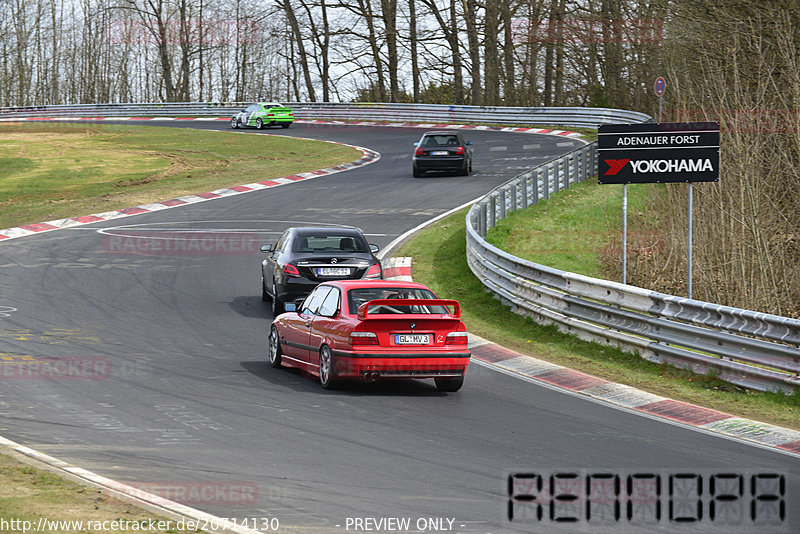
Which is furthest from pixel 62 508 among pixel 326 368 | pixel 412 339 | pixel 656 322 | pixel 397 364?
pixel 656 322

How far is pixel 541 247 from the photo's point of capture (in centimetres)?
2452

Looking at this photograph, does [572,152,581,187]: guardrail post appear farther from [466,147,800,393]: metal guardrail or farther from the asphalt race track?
the asphalt race track

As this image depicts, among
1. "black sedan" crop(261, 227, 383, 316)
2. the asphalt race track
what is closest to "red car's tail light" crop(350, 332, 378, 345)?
the asphalt race track

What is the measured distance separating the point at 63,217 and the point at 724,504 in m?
25.7

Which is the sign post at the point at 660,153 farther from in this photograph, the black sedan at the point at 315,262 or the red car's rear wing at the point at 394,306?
the black sedan at the point at 315,262

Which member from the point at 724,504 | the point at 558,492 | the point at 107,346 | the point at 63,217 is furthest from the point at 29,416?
the point at 63,217

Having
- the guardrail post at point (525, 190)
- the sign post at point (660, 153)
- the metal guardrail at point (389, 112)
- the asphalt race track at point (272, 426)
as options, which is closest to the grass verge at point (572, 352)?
the asphalt race track at point (272, 426)

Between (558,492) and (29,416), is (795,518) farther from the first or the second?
(29,416)

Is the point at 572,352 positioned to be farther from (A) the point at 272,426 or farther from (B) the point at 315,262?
(A) the point at 272,426

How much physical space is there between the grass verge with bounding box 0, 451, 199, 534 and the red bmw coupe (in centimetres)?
457
